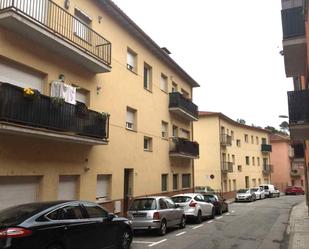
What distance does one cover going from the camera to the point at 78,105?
558 inches

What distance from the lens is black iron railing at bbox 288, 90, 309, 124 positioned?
14.6 meters

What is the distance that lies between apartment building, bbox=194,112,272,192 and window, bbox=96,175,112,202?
74.3 ft

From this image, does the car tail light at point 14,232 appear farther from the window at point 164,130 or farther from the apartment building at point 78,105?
the window at point 164,130

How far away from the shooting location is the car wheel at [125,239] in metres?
10.6

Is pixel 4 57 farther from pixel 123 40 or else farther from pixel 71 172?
pixel 123 40

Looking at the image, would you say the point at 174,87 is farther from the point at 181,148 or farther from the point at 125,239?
the point at 125,239

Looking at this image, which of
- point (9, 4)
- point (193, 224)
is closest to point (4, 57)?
point (9, 4)

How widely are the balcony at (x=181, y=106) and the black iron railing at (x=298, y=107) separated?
11640mm

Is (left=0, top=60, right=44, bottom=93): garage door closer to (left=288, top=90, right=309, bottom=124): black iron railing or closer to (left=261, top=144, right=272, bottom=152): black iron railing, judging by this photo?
(left=288, top=90, right=309, bottom=124): black iron railing

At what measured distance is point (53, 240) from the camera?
7.91m

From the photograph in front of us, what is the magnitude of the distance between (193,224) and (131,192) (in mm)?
3477

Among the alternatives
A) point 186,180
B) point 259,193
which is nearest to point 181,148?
point 186,180

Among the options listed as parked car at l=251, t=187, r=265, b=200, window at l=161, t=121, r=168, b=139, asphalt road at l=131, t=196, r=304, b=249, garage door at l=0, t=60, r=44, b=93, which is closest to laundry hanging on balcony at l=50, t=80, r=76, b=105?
garage door at l=0, t=60, r=44, b=93

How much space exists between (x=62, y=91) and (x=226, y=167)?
107 feet
